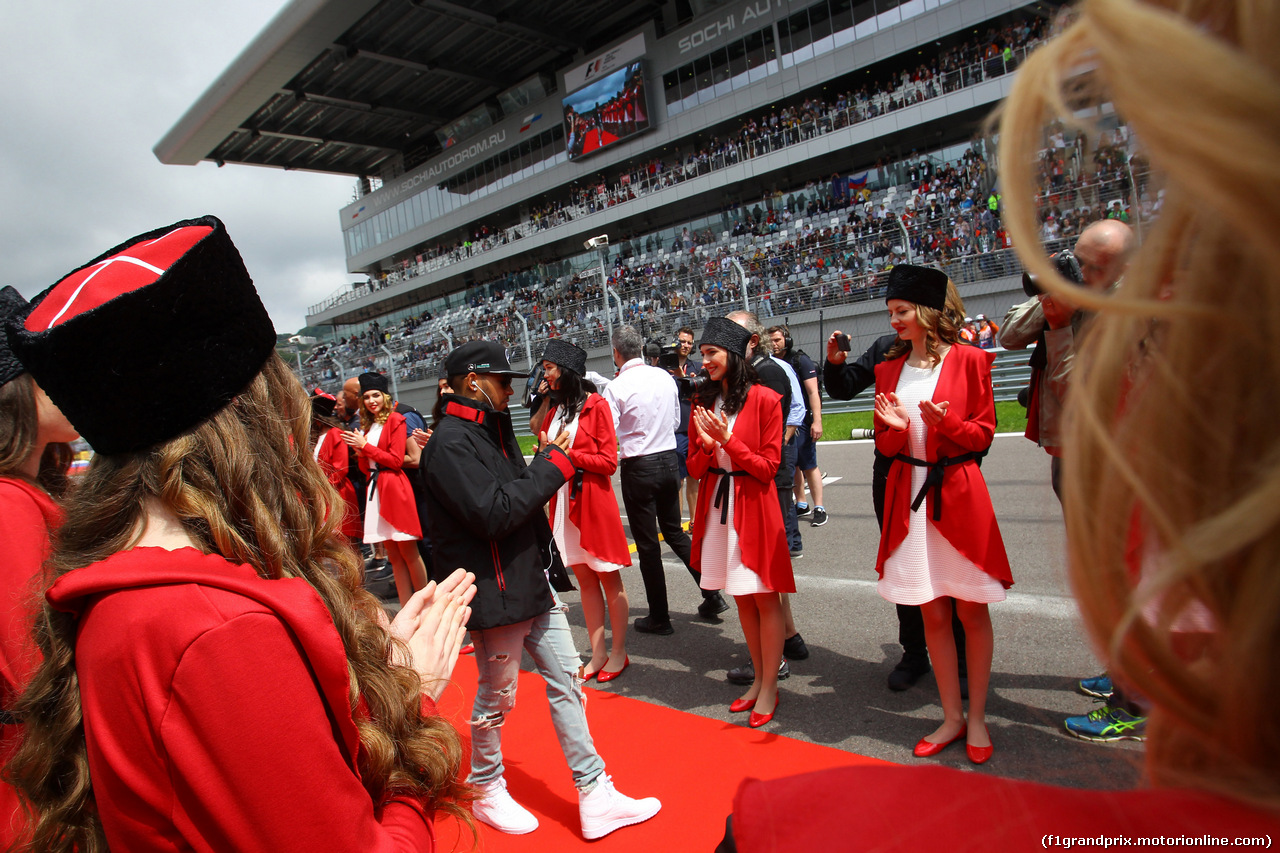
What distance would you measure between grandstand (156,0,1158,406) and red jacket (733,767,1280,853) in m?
14.7

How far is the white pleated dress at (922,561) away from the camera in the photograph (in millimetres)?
3135

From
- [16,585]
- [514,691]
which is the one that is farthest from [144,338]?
[514,691]

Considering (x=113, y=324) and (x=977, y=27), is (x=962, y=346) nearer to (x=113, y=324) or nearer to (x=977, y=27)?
(x=113, y=324)

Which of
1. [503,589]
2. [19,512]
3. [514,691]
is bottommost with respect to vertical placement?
[514,691]

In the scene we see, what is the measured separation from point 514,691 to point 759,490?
5.38 ft

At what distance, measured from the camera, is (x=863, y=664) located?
4.20 meters

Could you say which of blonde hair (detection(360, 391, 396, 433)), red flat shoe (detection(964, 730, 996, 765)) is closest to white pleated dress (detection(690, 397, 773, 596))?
red flat shoe (detection(964, 730, 996, 765))

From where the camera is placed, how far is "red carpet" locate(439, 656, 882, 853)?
2.98 m

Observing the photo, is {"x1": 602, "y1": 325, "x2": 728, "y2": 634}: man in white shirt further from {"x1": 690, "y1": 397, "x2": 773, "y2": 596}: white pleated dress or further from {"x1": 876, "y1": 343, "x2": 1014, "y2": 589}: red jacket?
{"x1": 876, "y1": 343, "x2": 1014, "y2": 589}: red jacket

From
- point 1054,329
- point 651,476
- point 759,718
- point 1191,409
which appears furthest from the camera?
point 651,476

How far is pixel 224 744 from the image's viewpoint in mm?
892

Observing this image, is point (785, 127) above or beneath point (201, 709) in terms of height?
above

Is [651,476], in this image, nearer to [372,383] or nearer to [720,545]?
[720,545]

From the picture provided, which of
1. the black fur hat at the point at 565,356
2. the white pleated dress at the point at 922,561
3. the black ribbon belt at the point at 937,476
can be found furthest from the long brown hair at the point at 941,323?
the black fur hat at the point at 565,356
